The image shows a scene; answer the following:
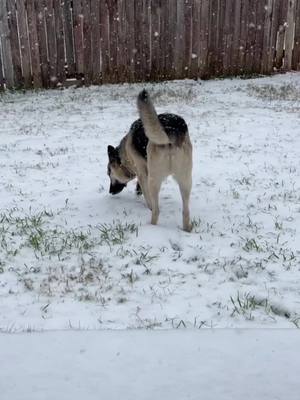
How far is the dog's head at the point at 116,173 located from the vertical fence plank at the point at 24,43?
7247mm

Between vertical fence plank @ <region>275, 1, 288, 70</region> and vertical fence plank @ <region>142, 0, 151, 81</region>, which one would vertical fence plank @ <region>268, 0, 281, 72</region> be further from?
vertical fence plank @ <region>142, 0, 151, 81</region>

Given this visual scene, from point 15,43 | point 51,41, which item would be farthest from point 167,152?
point 15,43

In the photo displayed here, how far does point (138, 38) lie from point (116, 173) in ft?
24.6

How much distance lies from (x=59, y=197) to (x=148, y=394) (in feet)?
11.4

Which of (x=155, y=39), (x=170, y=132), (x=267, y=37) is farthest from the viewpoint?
(x=267, y=37)

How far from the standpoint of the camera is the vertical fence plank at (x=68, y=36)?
1102cm

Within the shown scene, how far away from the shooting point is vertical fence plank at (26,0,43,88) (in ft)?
35.8

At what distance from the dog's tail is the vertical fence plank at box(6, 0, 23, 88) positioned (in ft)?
28.1

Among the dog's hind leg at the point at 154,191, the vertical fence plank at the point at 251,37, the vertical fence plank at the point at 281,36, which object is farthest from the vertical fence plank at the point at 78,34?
the dog's hind leg at the point at 154,191

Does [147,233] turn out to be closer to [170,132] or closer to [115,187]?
[170,132]

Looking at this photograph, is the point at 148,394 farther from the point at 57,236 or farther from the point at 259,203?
the point at 259,203

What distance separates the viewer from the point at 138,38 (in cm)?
1155

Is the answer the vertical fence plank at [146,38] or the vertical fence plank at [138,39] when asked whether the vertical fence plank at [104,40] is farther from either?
the vertical fence plank at [146,38]

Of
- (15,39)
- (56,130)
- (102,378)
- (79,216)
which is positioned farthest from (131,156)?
(15,39)
